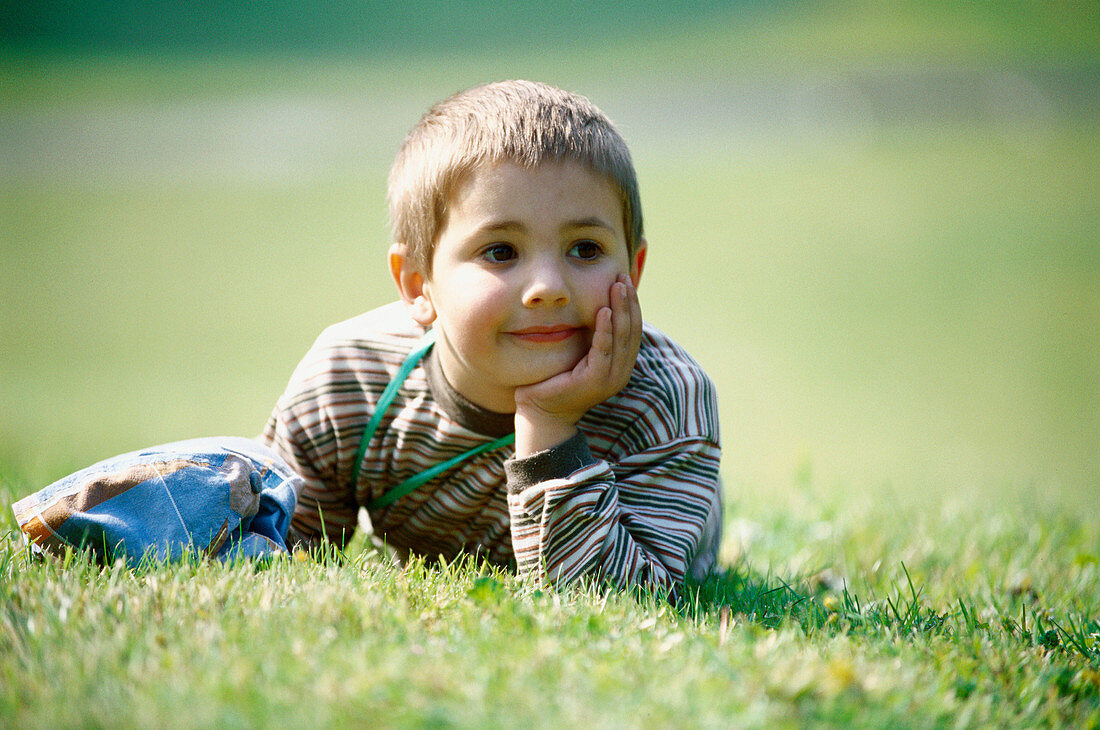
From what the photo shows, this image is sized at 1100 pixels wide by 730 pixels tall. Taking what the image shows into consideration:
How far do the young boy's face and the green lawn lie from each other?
608 millimetres

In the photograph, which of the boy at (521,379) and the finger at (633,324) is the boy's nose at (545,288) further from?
the finger at (633,324)

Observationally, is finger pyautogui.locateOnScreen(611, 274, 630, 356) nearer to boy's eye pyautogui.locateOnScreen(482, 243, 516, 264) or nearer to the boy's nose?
the boy's nose

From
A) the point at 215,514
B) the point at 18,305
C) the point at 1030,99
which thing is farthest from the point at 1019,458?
the point at 1030,99

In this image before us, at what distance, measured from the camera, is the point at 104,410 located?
8094 mm

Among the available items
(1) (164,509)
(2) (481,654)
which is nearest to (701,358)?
(1) (164,509)

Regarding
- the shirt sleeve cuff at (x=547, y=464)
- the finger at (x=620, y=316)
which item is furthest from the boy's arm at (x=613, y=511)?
the finger at (x=620, y=316)

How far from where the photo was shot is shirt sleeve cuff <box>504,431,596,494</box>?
2.71m

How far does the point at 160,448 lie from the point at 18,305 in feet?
35.8

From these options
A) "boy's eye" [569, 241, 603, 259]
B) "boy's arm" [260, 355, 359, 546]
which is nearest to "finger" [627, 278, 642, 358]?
"boy's eye" [569, 241, 603, 259]

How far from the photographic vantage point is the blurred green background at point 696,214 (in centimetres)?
816

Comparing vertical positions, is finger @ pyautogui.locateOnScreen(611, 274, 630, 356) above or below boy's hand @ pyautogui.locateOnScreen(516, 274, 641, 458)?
above

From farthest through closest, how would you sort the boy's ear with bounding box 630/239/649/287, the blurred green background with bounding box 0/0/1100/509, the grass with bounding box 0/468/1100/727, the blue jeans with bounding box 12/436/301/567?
the blurred green background with bounding box 0/0/1100/509 < the boy's ear with bounding box 630/239/649/287 < the blue jeans with bounding box 12/436/301/567 < the grass with bounding box 0/468/1100/727

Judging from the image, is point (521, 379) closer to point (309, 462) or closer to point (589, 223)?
point (589, 223)

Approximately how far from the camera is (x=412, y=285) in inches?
123
